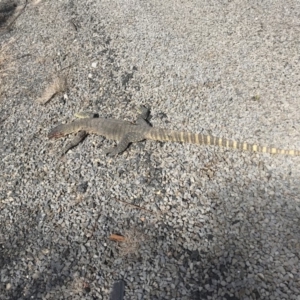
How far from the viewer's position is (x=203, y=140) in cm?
564

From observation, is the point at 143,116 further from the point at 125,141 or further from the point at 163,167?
the point at 163,167

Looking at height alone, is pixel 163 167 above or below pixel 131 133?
below

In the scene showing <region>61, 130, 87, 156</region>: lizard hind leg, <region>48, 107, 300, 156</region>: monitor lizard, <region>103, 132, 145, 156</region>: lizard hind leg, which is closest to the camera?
<region>48, 107, 300, 156</region>: monitor lizard

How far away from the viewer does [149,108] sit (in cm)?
668

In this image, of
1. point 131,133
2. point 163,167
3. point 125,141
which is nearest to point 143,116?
point 131,133

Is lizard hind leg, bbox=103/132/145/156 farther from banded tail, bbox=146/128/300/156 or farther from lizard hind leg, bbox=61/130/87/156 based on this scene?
lizard hind leg, bbox=61/130/87/156

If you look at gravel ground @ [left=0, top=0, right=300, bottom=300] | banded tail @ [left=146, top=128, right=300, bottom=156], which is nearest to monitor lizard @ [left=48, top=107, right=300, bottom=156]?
banded tail @ [left=146, top=128, right=300, bottom=156]

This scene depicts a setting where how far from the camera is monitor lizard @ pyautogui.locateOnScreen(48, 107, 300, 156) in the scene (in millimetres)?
5422

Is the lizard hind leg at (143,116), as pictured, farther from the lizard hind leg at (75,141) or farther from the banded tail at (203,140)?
the lizard hind leg at (75,141)

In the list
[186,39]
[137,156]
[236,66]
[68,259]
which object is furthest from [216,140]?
[186,39]

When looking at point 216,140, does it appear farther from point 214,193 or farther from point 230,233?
point 230,233

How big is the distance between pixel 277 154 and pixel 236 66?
232 centimetres

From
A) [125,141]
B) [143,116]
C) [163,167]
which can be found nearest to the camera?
[163,167]

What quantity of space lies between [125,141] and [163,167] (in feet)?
2.92
